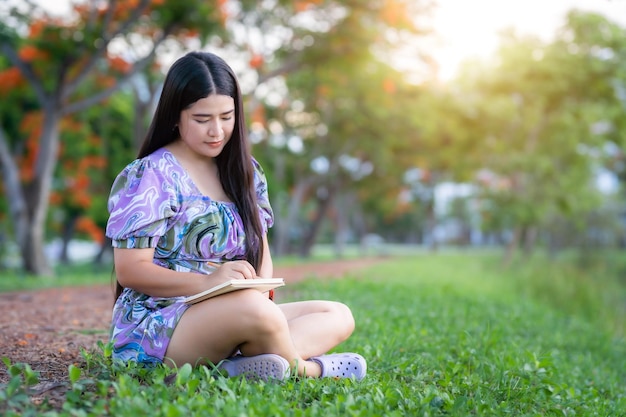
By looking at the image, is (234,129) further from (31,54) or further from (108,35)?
(31,54)

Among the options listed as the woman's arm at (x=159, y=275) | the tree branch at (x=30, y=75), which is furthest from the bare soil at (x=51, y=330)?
the tree branch at (x=30, y=75)

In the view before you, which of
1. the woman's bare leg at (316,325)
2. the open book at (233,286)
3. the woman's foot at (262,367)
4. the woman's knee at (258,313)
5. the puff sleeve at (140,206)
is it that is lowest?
the woman's foot at (262,367)

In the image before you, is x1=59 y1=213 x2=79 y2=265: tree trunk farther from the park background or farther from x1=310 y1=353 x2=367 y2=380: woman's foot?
x1=310 y1=353 x2=367 y2=380: woman's foot

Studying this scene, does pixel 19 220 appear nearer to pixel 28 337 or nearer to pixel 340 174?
pixel 28 337

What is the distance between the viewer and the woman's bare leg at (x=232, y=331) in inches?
107

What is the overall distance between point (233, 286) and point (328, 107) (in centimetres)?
1756

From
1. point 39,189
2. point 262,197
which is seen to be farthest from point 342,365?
point 39,189

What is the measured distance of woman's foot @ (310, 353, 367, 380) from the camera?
307cm

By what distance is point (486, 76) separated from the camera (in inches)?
728

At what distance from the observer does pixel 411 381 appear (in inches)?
134

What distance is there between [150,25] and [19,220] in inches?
153

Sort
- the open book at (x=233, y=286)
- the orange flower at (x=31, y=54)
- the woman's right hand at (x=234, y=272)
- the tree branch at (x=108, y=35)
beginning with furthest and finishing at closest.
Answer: the orange flower at (x=31, y=54) → the tree branch at (x=108, y=35) → the woman's right hand at (x=234, y=272) → the open book at (x=233, y=286)

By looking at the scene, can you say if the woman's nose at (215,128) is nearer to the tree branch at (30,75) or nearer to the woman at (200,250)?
the woman at (200,250)

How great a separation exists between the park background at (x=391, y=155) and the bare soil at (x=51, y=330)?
13 cm
